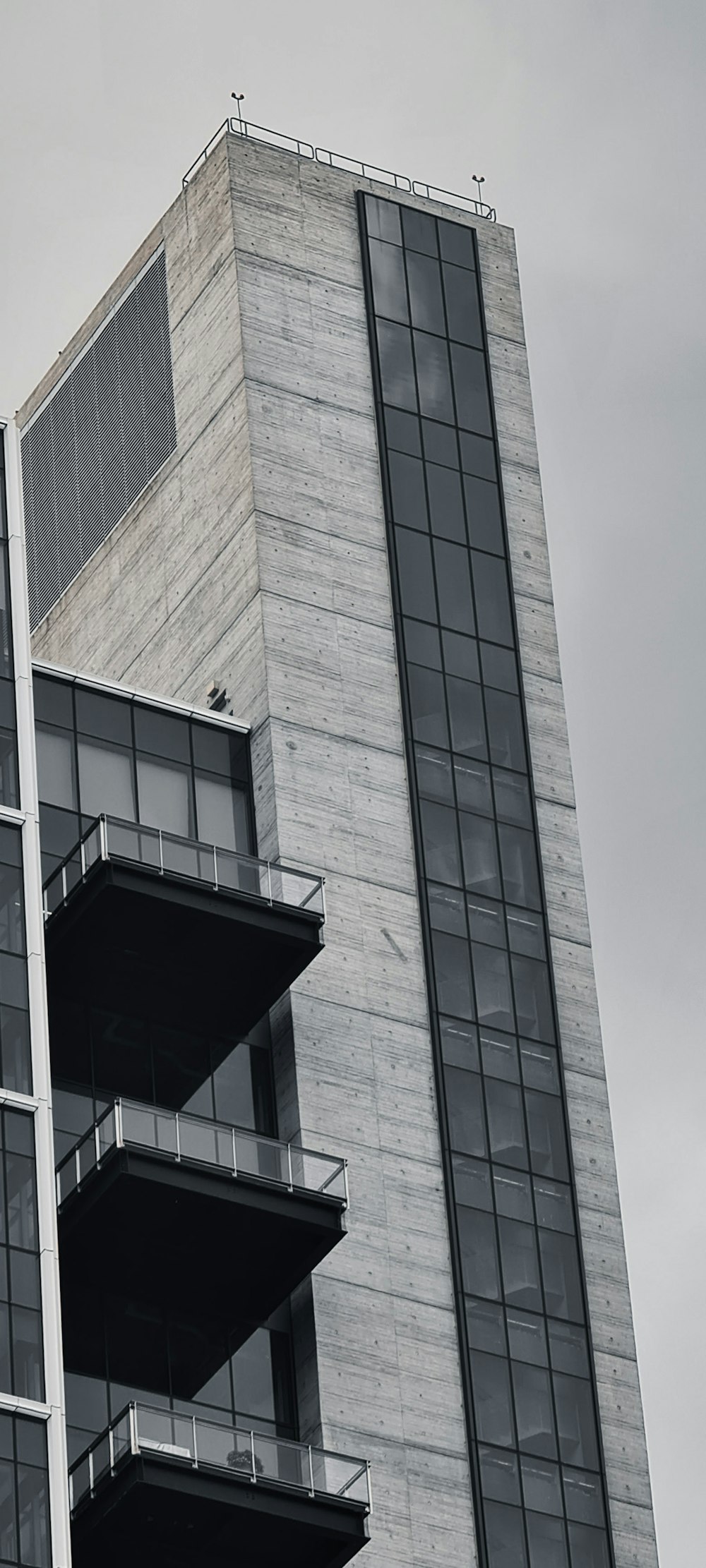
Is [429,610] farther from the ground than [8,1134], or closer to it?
farther from the ground

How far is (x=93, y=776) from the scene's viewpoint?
216 ft

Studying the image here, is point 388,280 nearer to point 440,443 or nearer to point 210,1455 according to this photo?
point 440,443

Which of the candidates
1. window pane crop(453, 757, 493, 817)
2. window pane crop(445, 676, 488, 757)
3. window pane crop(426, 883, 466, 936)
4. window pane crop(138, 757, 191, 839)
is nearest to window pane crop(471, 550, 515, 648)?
window pane crop(445, 676, 488, 757)

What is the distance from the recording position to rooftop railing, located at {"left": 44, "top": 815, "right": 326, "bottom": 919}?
62062 millimetres

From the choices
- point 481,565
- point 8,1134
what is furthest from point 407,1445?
point 481,565

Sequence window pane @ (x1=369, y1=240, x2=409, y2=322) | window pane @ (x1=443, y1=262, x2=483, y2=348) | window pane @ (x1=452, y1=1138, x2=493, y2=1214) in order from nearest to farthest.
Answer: window pane @ (x1=452, y1=1138, x2=493, y2=1214) < window pane @ (x1=369, y1=240, x2=409, y2=322) < window pane @ (x1=443, y1=262, x2=483, y2=348)

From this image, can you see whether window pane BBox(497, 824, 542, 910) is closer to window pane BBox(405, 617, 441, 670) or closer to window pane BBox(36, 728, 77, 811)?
window pane BBox(405, 617, 441, 670)

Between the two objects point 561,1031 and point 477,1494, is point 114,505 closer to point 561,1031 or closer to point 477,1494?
point 561,1031

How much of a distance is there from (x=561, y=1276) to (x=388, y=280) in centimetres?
2259

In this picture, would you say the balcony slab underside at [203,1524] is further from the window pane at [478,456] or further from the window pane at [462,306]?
the window pane at [462,306]

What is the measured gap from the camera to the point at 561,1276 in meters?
65.4

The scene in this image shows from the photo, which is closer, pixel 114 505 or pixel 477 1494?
pixel 477 1494

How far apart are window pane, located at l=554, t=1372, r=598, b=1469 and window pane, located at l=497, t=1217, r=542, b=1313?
149 cm

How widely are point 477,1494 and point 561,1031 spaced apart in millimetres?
10253
